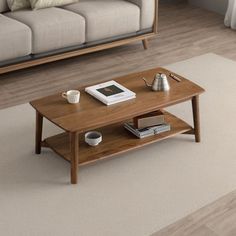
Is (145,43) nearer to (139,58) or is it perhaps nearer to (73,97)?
(139,58)

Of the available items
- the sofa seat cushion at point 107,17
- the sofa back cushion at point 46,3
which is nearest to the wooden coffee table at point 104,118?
the sofa seat cushion at point 107,17

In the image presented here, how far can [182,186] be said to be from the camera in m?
3.44

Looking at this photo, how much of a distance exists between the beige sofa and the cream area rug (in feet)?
2.13

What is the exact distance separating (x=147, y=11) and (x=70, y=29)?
865 mm

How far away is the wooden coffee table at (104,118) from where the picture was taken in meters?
3.36

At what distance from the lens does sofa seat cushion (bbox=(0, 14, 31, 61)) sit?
457 centimetres

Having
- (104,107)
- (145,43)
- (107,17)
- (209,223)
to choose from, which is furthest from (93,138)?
(145,43)

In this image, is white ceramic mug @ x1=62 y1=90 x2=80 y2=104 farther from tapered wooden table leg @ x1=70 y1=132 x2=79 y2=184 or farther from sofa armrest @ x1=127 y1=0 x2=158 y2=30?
sofa armrest @ x1=127 y1=0 x2=158 y2=30

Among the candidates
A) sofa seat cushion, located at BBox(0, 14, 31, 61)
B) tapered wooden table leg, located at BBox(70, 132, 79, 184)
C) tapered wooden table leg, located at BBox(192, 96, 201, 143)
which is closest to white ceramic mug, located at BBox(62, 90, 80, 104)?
tapered wooden table leg, located at BBox(70, 132, 79, 184)

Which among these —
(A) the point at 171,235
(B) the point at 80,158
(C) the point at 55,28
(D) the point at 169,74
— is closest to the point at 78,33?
(C) the point at 55,28

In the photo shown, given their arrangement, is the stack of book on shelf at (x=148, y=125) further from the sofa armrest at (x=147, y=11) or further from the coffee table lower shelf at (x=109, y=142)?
the sofa armrest at (x=147, y=11)

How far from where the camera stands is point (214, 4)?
6621mm

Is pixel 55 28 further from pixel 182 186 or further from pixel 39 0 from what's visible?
pixel 182 186

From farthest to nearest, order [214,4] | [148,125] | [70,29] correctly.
→ 1. [214,4]
2. [70,29]
3. [148,125]
